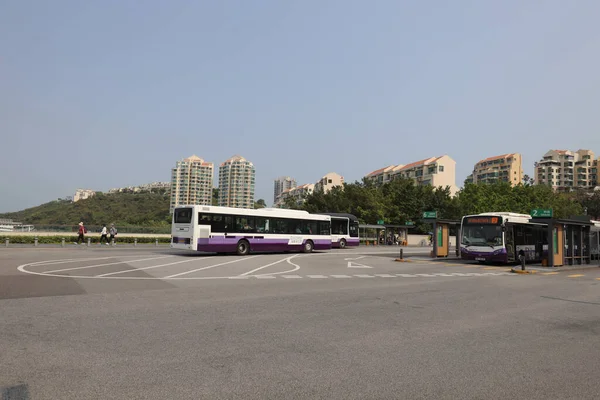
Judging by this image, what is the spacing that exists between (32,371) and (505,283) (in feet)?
46.7

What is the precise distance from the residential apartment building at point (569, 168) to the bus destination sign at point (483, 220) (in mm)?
141295

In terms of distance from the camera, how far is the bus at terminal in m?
23.4

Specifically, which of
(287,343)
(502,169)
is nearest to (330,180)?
(502,169)

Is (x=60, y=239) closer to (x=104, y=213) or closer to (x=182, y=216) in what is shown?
(x=182, y=216)

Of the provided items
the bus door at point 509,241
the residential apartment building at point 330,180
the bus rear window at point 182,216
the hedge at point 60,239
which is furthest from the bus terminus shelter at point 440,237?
the residential apartment building at point 330,180

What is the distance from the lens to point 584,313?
913cm

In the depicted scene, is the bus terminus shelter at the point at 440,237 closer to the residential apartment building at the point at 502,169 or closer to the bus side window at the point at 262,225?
the bus side window at the point at 262,225

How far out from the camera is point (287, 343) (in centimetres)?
599

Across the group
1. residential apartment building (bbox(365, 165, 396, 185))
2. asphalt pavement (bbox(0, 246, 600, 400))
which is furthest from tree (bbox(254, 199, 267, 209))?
asphalt pavement (bbox(0, 246, 600, 400))

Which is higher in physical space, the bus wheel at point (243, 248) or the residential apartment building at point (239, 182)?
the residential apartment building at point (239, 182)

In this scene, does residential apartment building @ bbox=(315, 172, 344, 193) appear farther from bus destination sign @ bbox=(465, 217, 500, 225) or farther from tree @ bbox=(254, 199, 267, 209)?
bus destination sign @ bbox=(465, 217, 500, 225)

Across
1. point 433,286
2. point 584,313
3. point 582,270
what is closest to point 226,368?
point 584,313

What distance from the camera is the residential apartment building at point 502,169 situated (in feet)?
449

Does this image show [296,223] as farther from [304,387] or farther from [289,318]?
[304,387]
